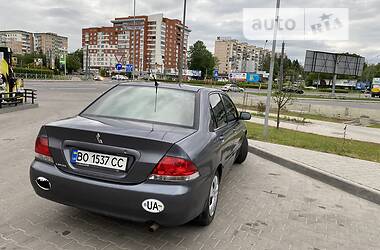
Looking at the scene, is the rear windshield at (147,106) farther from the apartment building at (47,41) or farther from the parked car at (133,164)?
the apartment building at (47,41)

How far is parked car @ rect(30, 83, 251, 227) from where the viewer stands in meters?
2.69

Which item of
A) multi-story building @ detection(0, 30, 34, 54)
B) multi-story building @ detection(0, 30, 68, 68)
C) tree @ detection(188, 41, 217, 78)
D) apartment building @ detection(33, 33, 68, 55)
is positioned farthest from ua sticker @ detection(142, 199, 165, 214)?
apartment building @ detection(33, 33, 68, 55)

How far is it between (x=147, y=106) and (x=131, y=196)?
1.26 meters

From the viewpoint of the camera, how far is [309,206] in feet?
14.4

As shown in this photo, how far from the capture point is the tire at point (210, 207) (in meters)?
3.34

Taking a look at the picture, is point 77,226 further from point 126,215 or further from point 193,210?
point 193,210

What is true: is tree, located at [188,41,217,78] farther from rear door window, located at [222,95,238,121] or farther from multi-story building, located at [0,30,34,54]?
rear door window, located at [222,95,238,121]

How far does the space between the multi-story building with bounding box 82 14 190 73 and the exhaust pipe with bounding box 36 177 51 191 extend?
9409 centimetres

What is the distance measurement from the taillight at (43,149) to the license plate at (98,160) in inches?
12.0

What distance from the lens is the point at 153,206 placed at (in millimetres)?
2650

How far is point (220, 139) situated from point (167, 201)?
4.24 ft

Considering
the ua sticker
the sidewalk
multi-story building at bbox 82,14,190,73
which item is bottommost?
the sidewalk

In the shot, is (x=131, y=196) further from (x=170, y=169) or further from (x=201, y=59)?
(x=201, y=59)

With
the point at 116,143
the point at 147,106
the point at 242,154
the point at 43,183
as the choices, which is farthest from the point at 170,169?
the point at 242,154
